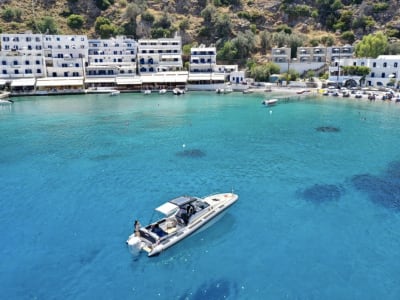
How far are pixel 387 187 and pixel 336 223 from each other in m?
9.57

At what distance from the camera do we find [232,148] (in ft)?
154

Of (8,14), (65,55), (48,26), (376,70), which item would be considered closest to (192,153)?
(376,70)

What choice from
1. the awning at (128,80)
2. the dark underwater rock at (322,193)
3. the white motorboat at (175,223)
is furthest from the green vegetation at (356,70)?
the white motorboat at (175,223)

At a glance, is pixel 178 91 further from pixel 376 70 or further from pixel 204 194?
pixel 204 194

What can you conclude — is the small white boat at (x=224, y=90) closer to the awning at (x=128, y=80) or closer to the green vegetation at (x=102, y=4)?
the awning at (x=128, y=80)

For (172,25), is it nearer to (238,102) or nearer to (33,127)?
(238,102)

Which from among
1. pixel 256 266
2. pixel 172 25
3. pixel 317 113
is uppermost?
pixel 172 25

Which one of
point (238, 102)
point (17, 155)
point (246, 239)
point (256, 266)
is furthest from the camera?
point (238, 102)

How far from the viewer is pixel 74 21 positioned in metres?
131

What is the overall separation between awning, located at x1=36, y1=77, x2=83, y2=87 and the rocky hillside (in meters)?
34.6

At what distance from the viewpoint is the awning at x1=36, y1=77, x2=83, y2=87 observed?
96000 mm

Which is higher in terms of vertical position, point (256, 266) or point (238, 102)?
point (238, 102)

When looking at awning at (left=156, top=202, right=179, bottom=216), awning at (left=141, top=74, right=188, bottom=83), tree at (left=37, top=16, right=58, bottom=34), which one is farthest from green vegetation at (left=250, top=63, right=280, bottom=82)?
awning at (left=156, top=202, right=179, bottom=216)

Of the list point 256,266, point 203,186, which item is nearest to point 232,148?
point 203,186
